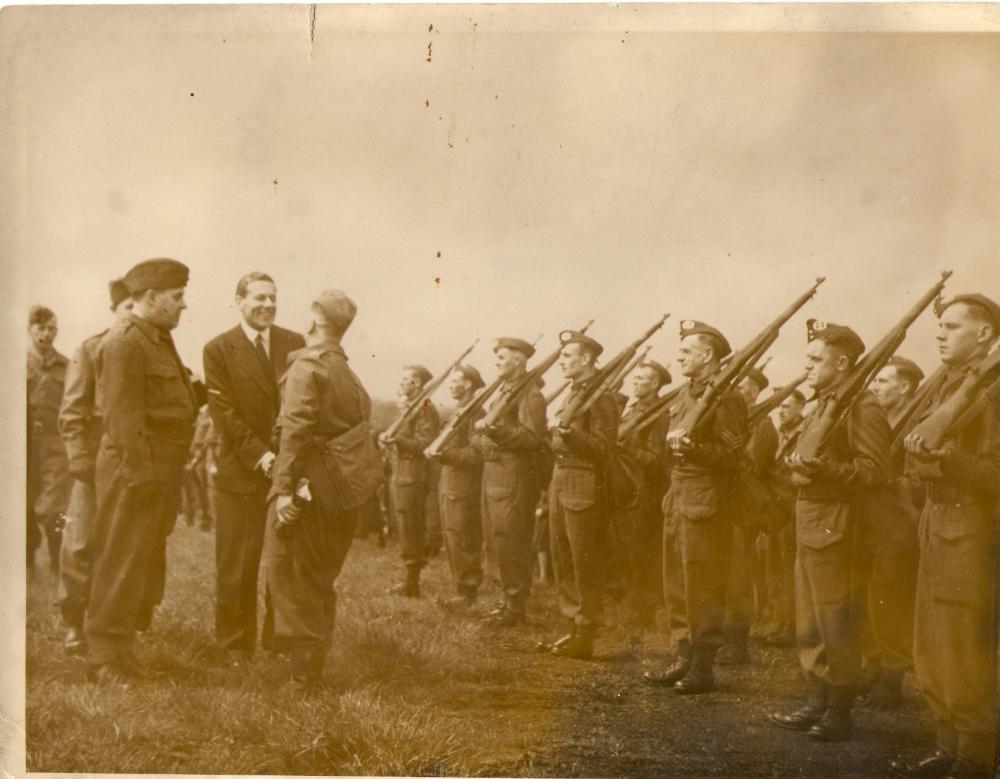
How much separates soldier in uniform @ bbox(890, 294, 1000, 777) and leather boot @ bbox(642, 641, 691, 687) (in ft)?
3.41

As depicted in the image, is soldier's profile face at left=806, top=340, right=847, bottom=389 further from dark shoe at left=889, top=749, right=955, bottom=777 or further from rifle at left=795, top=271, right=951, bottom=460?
dark shoe at left=889, top=749, right=955, bottom=777

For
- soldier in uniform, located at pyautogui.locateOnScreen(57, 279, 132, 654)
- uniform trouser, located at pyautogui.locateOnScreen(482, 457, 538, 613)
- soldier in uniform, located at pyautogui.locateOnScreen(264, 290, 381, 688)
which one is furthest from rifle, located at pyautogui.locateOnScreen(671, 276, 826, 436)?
soldier in uniform, located at pyautogui.locateOnScreen(57, 279, 132, 654)

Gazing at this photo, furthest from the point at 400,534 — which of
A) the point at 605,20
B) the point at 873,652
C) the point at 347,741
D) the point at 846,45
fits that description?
the point at 846,45

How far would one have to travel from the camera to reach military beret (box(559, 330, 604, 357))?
5449 millimetres

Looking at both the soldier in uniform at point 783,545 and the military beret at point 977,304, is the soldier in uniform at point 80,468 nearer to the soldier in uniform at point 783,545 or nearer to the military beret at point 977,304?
the soldier in uniform at point 783,545

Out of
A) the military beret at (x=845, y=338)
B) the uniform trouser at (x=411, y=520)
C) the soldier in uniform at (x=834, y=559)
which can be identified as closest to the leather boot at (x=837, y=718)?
the soldier in uniform at (x=834, y=559)

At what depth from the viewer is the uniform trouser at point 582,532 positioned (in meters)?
5.43

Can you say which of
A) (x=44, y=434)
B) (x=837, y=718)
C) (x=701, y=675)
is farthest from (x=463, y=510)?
(x=44, y=434)

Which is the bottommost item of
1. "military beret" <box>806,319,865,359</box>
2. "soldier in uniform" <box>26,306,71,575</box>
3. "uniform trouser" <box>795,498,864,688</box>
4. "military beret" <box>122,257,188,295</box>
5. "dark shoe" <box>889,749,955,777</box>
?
"dark shoe" <box>889,749,955,777</box>

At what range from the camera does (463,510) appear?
566 centimetres

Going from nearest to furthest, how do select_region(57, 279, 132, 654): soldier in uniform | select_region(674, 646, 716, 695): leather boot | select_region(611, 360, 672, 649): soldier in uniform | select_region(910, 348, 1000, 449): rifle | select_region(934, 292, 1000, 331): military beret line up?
1. select_region(910, 348, 1000, 449): rifle
2. select_region(934, 292, 1000, 331): military beret
3. select_region(674, 646, 716, 695): leather boot
4. select_region(611, 360, 672, 649): soldier in uniform
5. select_region(57, 279, 132, 654): soldier in uniform

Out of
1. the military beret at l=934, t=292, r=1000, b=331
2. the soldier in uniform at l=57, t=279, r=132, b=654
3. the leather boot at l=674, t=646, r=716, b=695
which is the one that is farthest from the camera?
the soldier in uniform at l=57, t=279, r=132, b=654

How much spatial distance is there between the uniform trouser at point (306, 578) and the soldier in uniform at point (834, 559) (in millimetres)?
2157

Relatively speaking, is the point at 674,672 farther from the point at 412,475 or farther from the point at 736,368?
the point at 412,475
